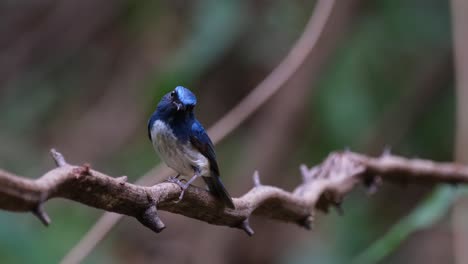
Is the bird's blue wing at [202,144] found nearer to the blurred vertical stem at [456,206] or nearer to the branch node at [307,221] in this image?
the branch node at [307,221]

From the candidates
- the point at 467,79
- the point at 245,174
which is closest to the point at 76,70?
the point at 245,174

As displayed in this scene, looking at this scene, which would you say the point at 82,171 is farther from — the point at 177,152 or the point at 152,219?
the point at 177,152

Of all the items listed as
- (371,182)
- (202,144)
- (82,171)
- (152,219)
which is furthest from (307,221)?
(82,171)

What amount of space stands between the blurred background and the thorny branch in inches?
82.0

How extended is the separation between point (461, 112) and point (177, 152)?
2.45m

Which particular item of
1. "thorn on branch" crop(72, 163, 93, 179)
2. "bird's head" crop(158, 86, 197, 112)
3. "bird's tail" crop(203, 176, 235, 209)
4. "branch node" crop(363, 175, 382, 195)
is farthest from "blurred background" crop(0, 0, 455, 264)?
"thorn on branch" crop(72, 163, 93, 179)

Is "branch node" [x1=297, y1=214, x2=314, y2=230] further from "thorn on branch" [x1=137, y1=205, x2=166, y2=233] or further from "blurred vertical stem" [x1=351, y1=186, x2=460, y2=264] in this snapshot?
"thorn on branch" [x1=137, y1=205, x2=166, y2=233]

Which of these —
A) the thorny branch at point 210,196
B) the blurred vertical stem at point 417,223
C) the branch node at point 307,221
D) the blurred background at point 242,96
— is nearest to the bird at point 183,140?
the thorny branch at point 210,196

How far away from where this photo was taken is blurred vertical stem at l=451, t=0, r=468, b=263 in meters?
4.64

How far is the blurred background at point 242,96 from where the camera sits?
22.1 feet

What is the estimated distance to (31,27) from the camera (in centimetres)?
808

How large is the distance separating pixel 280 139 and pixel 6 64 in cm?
319

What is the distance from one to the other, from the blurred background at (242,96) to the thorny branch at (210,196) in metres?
2.08

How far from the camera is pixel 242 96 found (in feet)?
26.3
